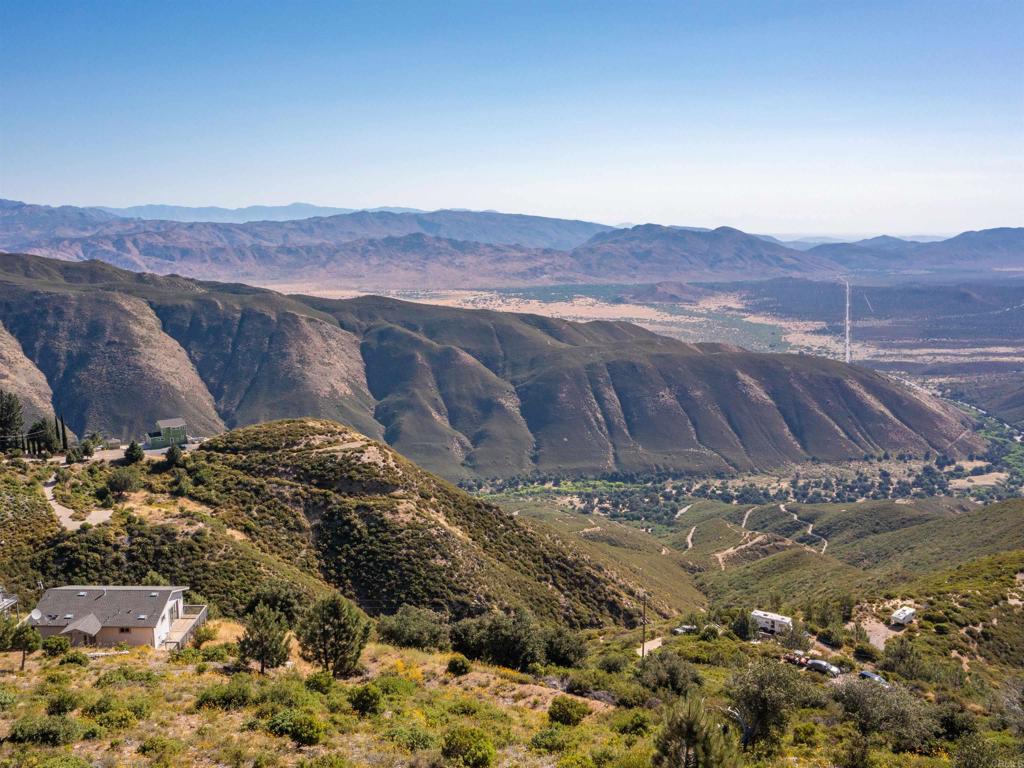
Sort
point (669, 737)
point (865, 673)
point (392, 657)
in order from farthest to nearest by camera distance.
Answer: point (865, 673) → point (392, 657) → point (669, 737)

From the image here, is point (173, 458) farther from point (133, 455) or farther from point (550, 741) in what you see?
point (550, 741)

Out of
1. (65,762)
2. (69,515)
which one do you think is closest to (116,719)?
(65,762)

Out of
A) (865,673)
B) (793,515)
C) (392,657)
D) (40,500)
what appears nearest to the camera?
(392,657)

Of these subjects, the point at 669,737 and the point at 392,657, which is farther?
the point at 392,657

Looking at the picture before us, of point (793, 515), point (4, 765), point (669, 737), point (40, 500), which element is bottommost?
point (793, 515)

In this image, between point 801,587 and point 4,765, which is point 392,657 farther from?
point 801,587

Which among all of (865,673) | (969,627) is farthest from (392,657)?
(969,627)

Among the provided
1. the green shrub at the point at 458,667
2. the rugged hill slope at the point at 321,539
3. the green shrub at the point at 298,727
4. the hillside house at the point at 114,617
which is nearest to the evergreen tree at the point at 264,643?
the green shrub at the point at 298,727
